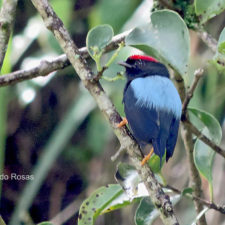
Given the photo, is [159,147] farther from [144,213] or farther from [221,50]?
[221,50]

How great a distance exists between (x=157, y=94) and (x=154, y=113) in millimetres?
71

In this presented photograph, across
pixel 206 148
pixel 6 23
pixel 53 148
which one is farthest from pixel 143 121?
pixel 53 148

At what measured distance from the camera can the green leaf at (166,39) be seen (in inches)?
66.6

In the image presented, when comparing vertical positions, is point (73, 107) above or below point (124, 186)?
above

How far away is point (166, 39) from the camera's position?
1.73 metres

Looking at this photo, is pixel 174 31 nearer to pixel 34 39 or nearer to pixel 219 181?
pixel 219 181

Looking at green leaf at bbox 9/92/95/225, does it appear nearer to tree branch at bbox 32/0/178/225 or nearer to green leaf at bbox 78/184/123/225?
green leaf at bbox 78/184/123/225

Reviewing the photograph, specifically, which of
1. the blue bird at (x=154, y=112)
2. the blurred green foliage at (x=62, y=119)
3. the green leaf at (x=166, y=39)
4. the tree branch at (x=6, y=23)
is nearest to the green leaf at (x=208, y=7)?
the green leaf at (x=166, y=39)

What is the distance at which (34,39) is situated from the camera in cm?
351

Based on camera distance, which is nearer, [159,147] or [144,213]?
[144,213]

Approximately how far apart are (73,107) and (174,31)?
1.72 metres

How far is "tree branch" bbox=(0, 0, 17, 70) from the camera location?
176 centimetres

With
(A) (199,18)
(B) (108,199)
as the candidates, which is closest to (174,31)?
(A) (199,18)

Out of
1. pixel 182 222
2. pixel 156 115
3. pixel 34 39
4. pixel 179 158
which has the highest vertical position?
pixel 34 39
